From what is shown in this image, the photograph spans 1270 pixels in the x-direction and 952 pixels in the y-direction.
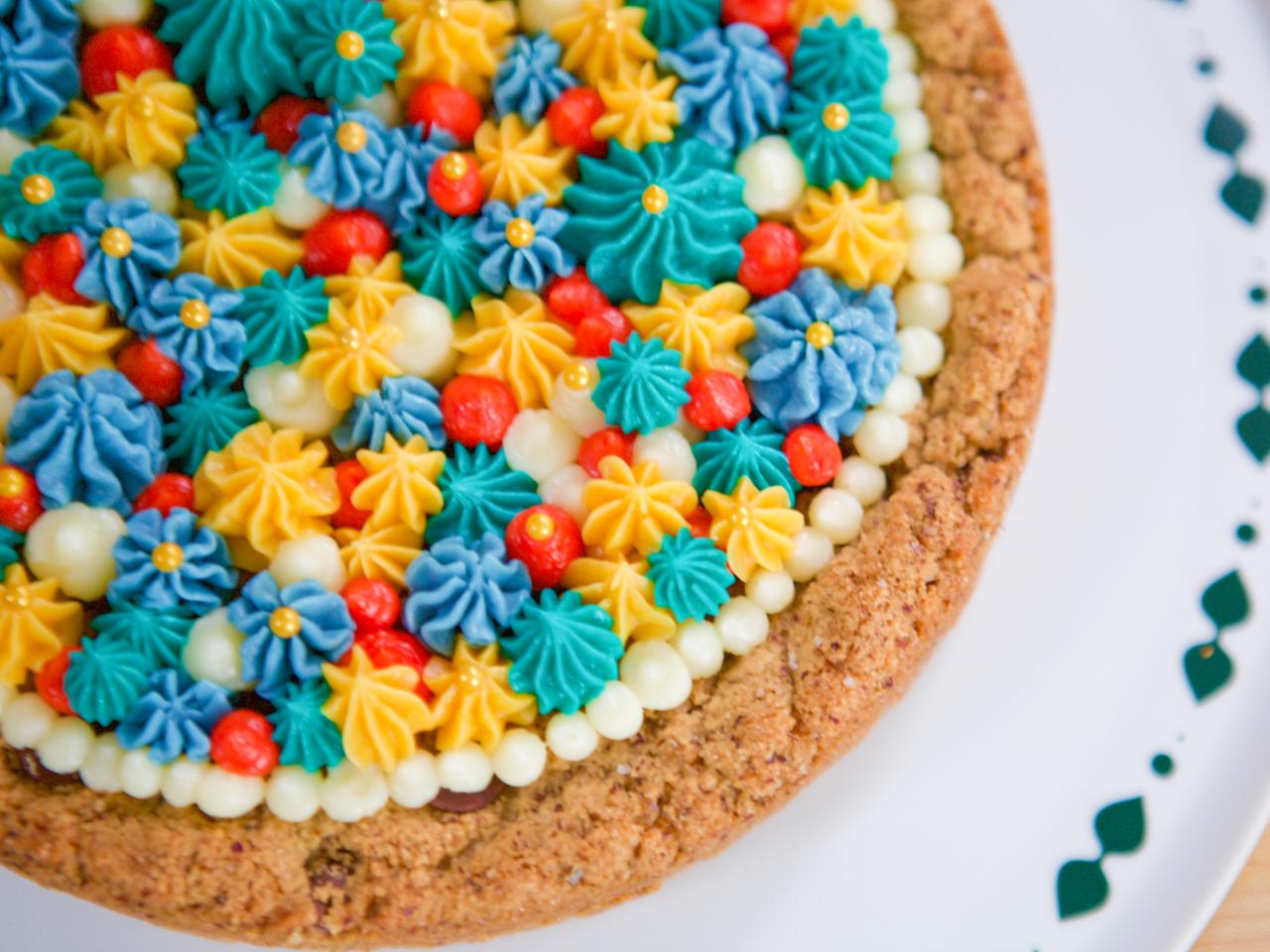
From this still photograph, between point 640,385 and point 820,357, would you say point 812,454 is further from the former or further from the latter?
point 640,385

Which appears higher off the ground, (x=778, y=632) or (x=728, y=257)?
(x=728, y=257)

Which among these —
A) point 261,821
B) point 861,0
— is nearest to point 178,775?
point 261,821

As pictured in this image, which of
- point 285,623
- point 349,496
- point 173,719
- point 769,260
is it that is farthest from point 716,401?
point 173,719

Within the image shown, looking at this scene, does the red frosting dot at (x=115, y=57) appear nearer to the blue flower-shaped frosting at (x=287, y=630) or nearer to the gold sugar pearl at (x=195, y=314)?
the gold sugar pearl at (x=195, y=314)

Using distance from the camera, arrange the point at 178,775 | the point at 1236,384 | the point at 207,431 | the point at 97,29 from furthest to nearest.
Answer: the point at 1236,384 < the point at 97,29 < the point at 207,431 < the point at 178,775

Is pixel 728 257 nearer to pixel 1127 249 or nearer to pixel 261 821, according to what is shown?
pixel 1127 249

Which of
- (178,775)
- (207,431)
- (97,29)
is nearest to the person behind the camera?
(178,775)

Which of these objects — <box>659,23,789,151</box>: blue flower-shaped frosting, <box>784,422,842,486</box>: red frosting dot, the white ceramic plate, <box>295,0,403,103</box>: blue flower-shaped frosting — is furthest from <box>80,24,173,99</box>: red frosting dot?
the white ceramic plate
